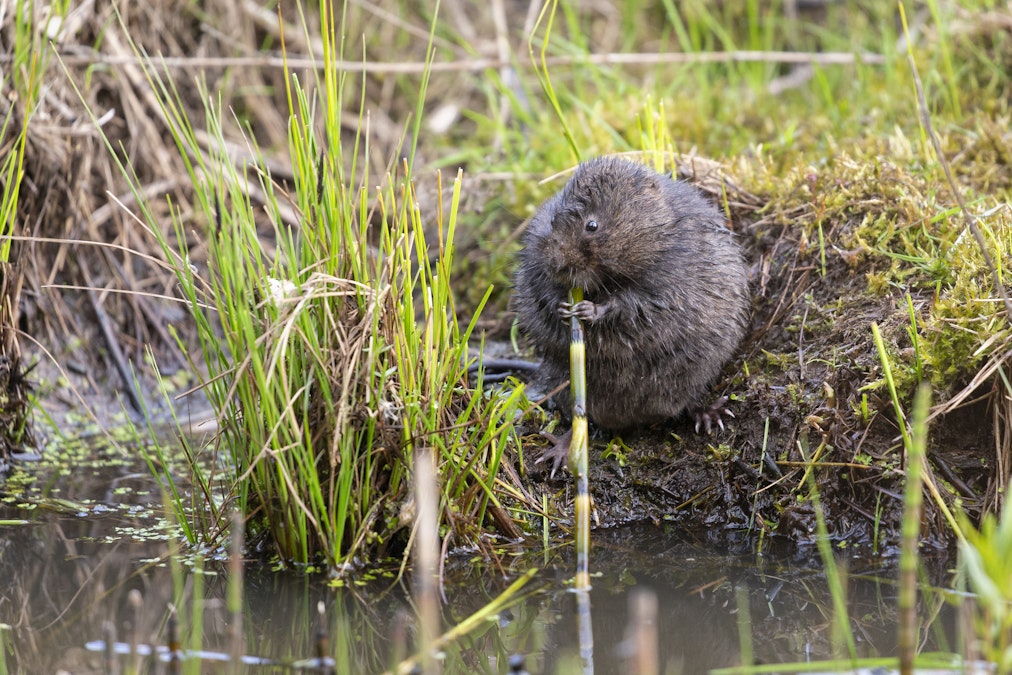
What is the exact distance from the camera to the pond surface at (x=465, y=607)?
2971 millimetres

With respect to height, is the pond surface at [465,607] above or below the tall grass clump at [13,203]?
below

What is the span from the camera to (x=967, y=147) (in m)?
5.20

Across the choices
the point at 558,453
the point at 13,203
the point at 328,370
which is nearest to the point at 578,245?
the point at 558,453

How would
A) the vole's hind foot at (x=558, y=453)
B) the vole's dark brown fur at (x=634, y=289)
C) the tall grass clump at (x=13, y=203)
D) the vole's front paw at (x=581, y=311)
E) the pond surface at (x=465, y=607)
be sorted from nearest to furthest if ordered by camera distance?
the pond surface at (x=465, y=607) < the vole's front paw at (x=581, y=311) < the vole's dark brown fur at (x=634, y=289) < the vole's hind foot at (x=558, y=453) < the tall grass clump at (x=13, y=203)

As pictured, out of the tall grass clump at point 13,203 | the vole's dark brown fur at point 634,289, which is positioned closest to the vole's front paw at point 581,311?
the vole's dark brown fur at point 634,289

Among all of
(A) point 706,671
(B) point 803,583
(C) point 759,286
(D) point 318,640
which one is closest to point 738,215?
(C) point 759,286

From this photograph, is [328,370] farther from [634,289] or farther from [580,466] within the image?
[634,289]

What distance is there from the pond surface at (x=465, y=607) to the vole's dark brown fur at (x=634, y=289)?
1.87 ft

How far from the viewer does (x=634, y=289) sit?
158 inches

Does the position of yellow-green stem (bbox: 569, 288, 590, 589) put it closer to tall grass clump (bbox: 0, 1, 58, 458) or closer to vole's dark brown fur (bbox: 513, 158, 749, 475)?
vole's dark brown fur (bbox: 513, 158, 749, 475)

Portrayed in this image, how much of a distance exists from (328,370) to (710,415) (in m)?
1.62

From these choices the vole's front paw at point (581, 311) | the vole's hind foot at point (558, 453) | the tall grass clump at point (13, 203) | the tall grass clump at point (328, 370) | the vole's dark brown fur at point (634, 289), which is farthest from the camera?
the tall grass clump at point (13, 203)

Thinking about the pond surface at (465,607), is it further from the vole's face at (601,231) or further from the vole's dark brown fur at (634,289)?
the vole's face at (601,231)

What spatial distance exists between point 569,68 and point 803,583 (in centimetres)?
466
